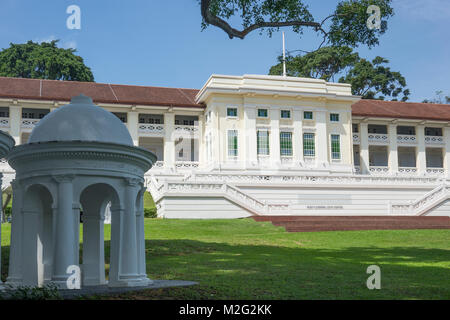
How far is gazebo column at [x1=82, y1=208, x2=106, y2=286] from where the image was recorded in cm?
1176

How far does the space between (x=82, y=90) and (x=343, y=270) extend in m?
32.2

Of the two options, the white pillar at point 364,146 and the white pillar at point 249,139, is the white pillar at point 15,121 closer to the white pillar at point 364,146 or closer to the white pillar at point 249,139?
the white pillar at point 249,139

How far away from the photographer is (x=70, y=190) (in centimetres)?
1012

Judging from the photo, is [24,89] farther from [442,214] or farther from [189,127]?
[442,214]

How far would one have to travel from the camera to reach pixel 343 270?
14.1m

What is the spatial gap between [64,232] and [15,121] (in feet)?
105

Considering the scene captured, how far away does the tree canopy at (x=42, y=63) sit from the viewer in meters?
57.3

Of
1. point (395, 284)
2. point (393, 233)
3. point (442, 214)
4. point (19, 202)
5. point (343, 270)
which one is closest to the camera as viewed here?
point (19, 202)

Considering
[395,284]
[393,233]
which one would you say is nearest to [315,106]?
[393,233]

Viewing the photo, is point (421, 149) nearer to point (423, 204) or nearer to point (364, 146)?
point (364, 146)

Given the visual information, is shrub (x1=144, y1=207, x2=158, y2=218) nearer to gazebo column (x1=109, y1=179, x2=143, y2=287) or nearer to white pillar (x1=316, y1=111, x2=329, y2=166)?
white pillar (x1=316, y1=111, x2=329, y2=166)

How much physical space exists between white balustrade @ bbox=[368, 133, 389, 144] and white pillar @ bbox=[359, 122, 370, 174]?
49 cm

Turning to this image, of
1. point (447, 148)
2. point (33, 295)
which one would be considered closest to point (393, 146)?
point (447, 148)

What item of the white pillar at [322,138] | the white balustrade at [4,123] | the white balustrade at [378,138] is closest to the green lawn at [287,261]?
the white pillar at [322,138]
